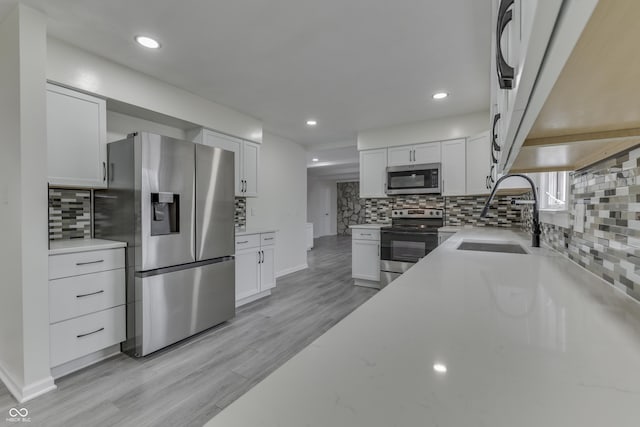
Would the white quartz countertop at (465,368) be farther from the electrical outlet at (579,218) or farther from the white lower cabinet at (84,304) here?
the white lower cabinet at (84,304)

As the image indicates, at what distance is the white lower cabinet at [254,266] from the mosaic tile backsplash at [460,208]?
5.98 feet

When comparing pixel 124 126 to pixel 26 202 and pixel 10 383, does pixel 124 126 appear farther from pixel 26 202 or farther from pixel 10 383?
pixel 10 383

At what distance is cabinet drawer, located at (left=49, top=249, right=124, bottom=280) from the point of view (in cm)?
189

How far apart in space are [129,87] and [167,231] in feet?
4.30

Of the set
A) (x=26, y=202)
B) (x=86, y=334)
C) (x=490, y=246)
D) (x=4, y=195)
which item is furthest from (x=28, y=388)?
(x=490, y=246)

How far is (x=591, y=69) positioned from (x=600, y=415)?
17.4 inches

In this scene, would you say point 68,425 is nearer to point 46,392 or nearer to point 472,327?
point 46,392

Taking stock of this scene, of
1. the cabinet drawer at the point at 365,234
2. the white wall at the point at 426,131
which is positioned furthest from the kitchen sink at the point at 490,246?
the white wall at the point at 426,131

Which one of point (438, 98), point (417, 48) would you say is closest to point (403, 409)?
point (417, 48)

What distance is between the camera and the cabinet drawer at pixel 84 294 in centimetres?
189

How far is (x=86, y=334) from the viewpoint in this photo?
2021 millimetres

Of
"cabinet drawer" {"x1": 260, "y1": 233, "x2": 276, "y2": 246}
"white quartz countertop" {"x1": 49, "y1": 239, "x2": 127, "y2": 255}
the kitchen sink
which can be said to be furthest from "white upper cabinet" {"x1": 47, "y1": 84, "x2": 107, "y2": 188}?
the kitchen sink

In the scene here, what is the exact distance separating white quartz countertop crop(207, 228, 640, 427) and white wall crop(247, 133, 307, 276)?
3.81 metres

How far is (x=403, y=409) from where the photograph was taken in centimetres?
34
